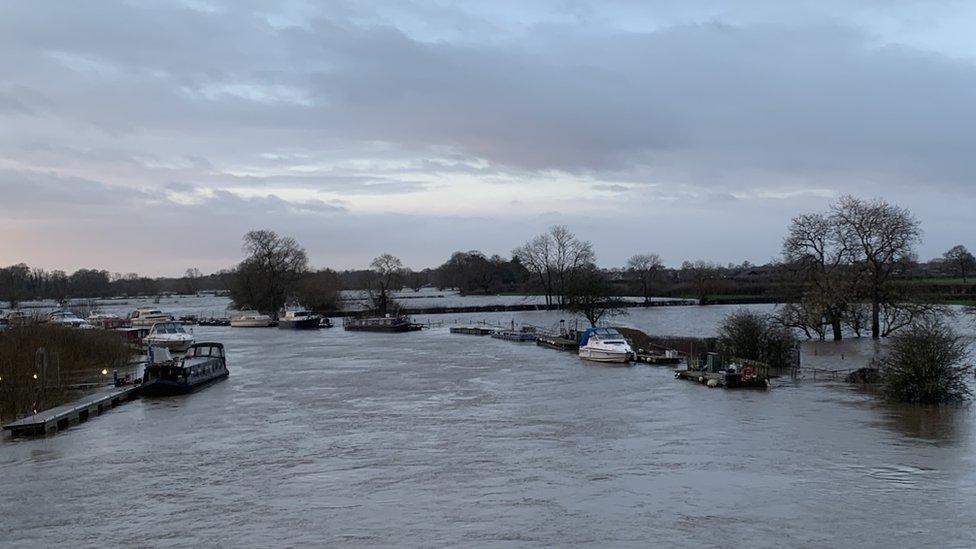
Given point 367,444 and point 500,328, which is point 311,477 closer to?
point 367,444

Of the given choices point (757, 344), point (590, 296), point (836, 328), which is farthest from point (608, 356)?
point (590, 296)

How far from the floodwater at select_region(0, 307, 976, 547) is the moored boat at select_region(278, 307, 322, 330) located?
193ft

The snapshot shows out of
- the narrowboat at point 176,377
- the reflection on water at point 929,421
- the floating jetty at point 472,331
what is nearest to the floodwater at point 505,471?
the reflection on water at point 929,421

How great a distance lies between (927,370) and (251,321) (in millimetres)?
87053

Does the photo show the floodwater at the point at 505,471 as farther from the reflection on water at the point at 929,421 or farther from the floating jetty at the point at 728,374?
the floating jetty at the point at 728,374

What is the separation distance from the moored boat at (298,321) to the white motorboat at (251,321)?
5.09 meters

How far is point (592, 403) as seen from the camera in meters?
31.7

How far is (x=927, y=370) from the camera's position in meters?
29.2

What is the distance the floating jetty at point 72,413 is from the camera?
2606cm

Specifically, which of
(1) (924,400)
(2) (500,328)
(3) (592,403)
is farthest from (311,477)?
(2) (500,328)

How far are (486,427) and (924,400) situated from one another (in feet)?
50.7

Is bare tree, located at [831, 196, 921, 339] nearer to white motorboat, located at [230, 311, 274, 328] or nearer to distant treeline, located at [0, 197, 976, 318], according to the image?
distant treeline, located at [0, 197, 976, 318]

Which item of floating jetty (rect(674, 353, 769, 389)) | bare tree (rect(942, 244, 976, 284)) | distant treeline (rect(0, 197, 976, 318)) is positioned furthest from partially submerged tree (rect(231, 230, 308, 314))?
bare tree (rect(942, 244, 976, 284))

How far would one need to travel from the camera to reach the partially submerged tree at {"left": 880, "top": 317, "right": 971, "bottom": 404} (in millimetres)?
29062
